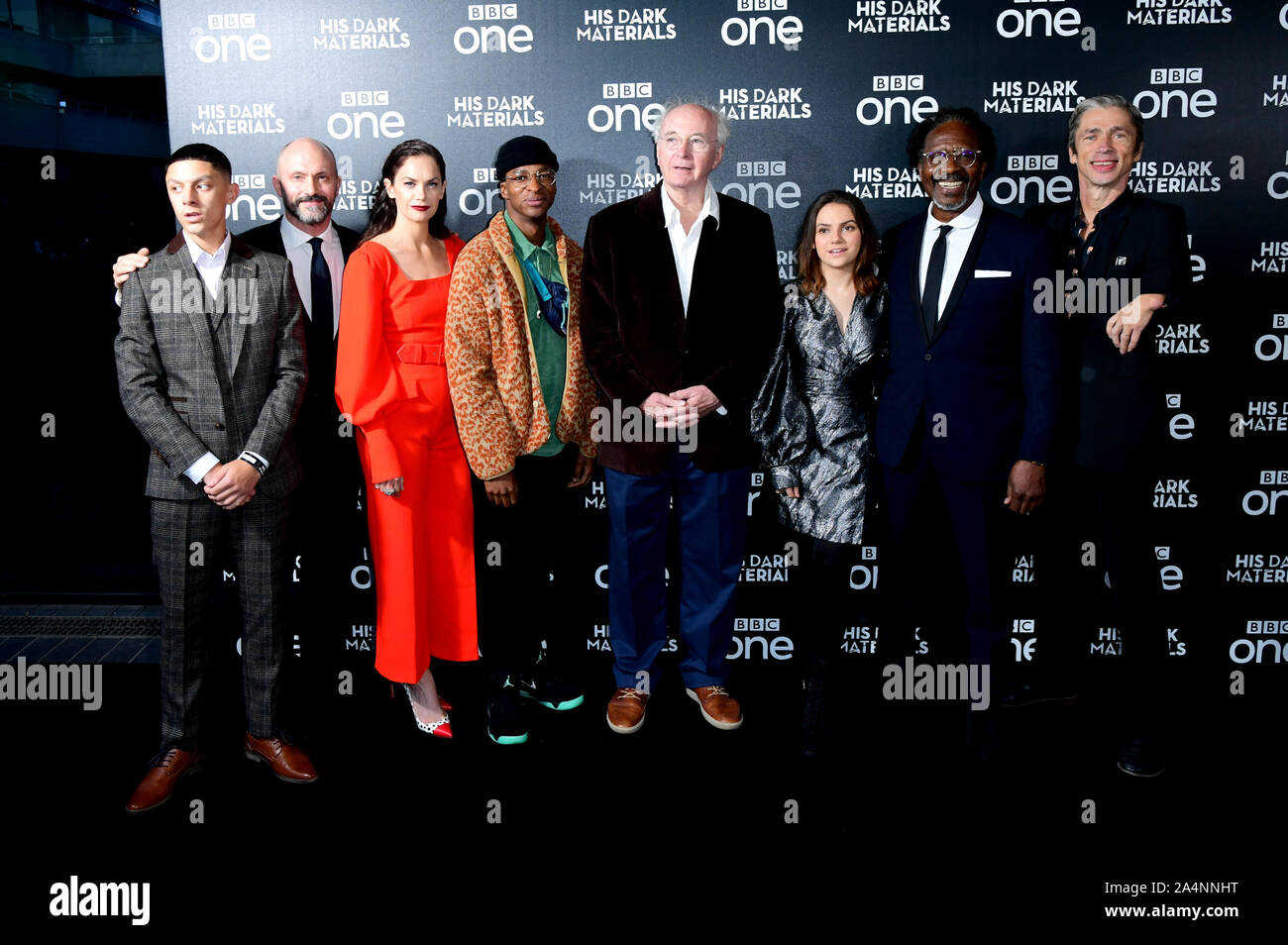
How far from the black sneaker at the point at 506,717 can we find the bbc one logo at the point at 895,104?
8.32 feet

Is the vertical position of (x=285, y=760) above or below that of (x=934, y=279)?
below

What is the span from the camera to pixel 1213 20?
3.19 m

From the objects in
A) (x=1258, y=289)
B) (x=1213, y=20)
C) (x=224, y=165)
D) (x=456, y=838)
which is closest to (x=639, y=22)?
(x=224, y=165)

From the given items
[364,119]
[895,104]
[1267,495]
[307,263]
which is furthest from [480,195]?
[1267,495]

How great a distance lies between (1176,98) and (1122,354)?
1288 millimetres

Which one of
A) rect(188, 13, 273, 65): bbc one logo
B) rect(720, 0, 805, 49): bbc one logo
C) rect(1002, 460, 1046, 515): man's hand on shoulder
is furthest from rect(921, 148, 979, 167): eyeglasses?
rect(188, 13, 273, 65): bbc one logo

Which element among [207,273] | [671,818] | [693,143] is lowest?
[671,818]

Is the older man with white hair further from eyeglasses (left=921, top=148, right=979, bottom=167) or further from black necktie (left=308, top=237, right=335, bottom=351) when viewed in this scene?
black necktie (left=308, top=237, right=335, bottom=351)

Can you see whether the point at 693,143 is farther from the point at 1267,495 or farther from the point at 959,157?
the point at 1267,495

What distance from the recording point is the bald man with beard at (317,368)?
292cm

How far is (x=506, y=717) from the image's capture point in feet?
9.73

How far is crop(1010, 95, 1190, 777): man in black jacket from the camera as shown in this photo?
2648 millimetres

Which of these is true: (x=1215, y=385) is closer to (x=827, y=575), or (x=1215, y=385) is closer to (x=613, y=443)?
(x=827, y=575)

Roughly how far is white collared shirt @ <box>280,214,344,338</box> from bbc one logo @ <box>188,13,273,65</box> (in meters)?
0.96
